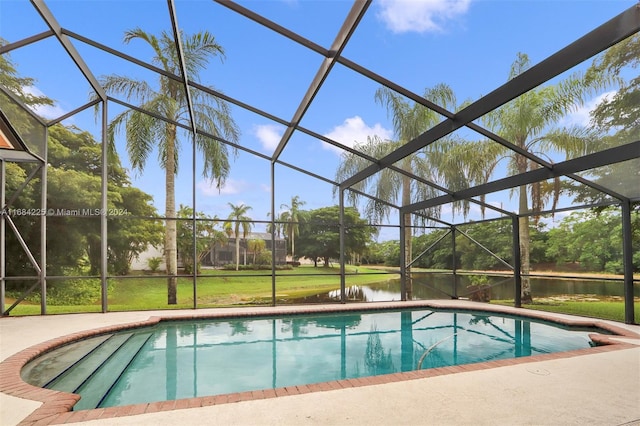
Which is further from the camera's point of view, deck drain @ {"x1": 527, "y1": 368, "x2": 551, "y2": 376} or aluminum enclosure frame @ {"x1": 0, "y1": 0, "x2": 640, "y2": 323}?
aluminum enclosure frame @ {"x1": 0, "y1": 0, "x2": 640, "y2": 323}

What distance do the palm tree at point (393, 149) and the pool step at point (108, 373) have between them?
633 centimetres

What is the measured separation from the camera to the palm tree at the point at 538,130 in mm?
6797

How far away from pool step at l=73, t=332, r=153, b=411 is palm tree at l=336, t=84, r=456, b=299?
20.8ft

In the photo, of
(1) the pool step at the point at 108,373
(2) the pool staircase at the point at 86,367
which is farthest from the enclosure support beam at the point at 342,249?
(2) the pool staircase at the point at 86,367

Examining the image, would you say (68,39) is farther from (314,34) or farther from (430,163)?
(430,163)

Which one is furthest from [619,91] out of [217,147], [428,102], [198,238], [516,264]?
[198,238]

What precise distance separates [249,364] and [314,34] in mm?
4707

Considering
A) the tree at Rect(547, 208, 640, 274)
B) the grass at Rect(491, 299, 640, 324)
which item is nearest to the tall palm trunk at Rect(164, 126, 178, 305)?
the grass at Rect(491, 299, 640, 324)

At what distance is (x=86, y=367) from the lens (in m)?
4.83

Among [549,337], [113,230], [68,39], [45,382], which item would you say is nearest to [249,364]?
[45,382]

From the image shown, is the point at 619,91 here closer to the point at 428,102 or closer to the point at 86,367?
the point at 428,102

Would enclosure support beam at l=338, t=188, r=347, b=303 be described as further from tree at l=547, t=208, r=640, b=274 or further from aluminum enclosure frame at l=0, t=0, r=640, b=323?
tree at l=547, t=208, r=640, b=274

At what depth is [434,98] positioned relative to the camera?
1006cm

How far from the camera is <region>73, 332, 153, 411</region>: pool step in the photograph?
12.6 feet
